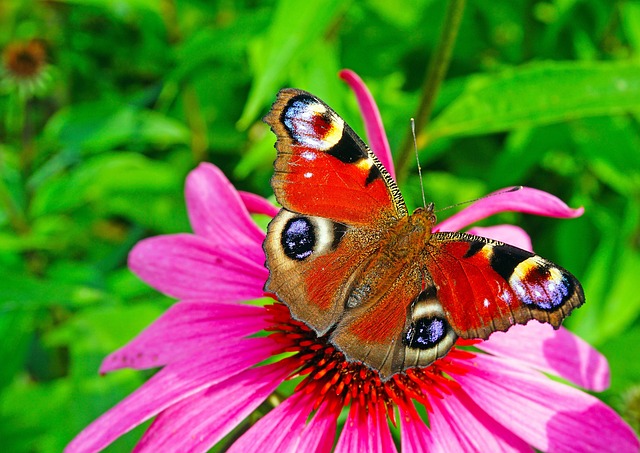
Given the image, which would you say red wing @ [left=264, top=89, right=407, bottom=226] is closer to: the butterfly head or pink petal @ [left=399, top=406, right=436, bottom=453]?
the butterfly head

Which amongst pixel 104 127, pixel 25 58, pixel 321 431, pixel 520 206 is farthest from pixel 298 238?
pixel 25 58

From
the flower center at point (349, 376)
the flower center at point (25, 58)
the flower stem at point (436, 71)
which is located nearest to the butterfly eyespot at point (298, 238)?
the flower center at point (349, 376)

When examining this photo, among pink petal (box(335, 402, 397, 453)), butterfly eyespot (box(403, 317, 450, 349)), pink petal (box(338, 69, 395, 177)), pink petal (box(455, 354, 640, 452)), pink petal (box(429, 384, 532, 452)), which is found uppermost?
pink petal (box(338, 69, 395, 177))

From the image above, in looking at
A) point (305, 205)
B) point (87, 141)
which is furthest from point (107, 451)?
point (87, 141)

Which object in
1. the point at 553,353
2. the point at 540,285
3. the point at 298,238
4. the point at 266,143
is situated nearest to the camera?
the point at 540,285

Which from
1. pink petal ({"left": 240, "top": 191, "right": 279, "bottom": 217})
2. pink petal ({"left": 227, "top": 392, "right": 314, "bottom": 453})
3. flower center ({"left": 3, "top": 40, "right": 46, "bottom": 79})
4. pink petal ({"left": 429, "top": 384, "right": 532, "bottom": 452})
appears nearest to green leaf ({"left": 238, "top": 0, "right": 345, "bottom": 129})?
pink petal ({"left": 240, "top": 191, "right": 279, "bottom": 217})

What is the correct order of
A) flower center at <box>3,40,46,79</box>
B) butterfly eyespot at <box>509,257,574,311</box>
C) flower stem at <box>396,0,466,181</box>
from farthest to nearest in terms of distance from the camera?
flower center at <box>3,40,46,79</box>, flower stem at <box>396,0,466,181</box>, butterfly eyespot at <box>509,257,574,311</box>

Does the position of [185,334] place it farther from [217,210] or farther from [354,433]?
[354,433]
